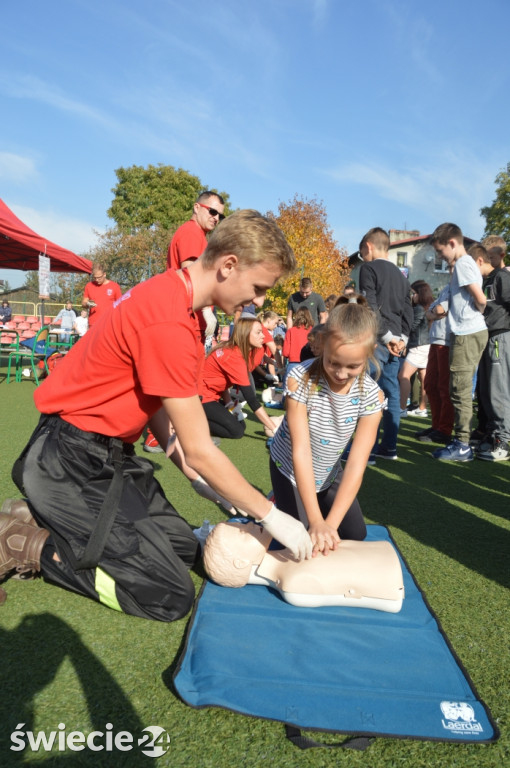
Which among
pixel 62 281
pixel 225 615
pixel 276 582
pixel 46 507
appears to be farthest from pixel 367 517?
pixel 62 281

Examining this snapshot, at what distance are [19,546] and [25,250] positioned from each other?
42.7 feet

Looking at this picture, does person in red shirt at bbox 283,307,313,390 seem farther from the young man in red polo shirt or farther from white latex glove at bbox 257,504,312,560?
white latex glove at bbox 257,504,312,560

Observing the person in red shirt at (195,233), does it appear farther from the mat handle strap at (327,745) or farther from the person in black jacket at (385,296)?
the mat handle strap at (327,745)

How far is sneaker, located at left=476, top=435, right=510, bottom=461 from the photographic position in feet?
18.3

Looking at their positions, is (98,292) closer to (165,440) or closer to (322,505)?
(165,440)

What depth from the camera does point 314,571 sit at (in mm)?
2348

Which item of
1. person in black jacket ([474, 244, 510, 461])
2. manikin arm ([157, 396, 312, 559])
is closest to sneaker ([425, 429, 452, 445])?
person in black jacket ([474, 244, 510, 461])

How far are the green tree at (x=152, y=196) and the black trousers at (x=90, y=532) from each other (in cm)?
3411

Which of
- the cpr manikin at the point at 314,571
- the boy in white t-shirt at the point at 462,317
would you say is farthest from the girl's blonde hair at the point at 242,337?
the cpr manikin at the point at 314,571

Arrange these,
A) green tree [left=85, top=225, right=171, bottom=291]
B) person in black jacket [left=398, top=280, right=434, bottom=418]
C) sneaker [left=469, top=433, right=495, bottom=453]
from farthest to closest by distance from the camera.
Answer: green tree [left=85, top=225, right=171, bottom=291] → person in black jacket [left=398, top=280, right=434, bottom=418] → sneaker [left=469, top=433, right=495, bottom=453]

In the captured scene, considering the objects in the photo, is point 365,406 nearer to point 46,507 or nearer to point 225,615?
point 225,615

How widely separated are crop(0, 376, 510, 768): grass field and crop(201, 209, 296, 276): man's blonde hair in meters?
1.49

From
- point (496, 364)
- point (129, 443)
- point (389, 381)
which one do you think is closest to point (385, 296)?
point (389, 381)

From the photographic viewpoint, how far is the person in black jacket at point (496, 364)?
5.49m
